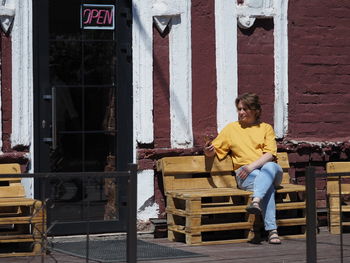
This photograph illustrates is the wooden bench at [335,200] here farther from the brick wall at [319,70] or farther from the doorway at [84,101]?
the doorway at [84,101]

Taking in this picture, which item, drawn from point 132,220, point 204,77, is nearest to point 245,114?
point 204,77

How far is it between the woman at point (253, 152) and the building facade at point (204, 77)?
35cm

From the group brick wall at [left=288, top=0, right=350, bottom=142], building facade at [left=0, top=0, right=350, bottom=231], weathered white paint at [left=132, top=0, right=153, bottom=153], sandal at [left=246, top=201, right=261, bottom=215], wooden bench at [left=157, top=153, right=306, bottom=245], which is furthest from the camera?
brick wall at [left=288, top=0, right=350, bottom=142]

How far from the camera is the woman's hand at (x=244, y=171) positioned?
357 inches

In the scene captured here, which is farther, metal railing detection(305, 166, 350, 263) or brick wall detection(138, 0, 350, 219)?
brick wall detection(138, 0, 350, 219)

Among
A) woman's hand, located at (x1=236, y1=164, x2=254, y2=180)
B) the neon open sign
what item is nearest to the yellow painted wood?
the neon open sign

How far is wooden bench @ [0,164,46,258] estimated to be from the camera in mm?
7542

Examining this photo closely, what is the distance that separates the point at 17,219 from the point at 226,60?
9.35 feet

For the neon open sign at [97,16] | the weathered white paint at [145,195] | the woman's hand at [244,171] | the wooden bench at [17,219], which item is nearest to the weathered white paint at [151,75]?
the weathered white paint at [145,195]

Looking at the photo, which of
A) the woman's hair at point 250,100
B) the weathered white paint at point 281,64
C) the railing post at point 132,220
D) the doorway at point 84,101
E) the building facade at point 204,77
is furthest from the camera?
the weathered white paint at point 281,64

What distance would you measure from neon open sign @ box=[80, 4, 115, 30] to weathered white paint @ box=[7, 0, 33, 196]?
0.55m

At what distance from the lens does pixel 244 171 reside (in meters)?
9.10

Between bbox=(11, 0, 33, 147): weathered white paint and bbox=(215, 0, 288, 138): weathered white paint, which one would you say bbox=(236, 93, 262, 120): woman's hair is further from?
bbox=(11, 0, 33, 147): weathered white paint

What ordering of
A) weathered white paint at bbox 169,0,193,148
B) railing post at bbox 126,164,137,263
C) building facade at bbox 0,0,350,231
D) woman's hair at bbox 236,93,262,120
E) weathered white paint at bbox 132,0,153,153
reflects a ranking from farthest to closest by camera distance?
1. weathered white paint at bbox 169,0,193,148
2. weathered white paint at bbox 132,0,153,153
3. woman's hair at bbox 236,93,262,120
4. building facade at bbox 0,0,350,231
5. railing post at bbox 126,164,137,263
